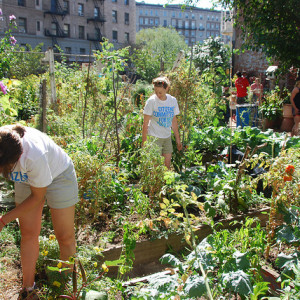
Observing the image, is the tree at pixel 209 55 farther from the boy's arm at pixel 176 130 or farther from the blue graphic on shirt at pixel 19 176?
the blue graphic on shirt at pixel 19 176

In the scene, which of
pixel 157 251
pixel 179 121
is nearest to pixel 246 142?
pixel 179 121

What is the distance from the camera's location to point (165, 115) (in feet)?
13.6

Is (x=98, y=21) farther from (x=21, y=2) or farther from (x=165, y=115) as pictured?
(x=165, y=115)

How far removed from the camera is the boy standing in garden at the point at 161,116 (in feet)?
13.2

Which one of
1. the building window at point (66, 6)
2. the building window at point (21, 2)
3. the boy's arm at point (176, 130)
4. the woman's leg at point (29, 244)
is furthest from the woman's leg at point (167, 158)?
the building window at point (66, 6)

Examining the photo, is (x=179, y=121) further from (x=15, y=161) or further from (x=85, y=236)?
(x=15, y=161)

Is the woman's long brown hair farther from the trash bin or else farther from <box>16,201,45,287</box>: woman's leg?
the trash bin

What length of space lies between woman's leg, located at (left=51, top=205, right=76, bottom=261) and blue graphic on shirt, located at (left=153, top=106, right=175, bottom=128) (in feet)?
6.68

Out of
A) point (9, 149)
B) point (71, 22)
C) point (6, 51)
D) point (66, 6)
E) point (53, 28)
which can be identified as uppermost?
point (66, 6)

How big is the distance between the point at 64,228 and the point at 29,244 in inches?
9.9

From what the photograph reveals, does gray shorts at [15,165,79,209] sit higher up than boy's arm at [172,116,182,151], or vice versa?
boy's arm at [172,116,182,151]

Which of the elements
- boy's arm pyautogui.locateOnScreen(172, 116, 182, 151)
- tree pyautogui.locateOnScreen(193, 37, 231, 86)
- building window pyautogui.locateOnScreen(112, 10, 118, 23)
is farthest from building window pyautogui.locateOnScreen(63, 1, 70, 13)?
boy's arm pyautogui.locateOnScreen(172, 116, 182, 151)

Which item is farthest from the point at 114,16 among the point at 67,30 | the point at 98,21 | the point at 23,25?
the point at 23,25

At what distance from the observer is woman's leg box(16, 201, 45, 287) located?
224 centimetres
